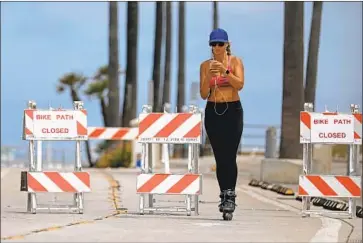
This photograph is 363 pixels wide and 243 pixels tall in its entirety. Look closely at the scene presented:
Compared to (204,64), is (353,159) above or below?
below

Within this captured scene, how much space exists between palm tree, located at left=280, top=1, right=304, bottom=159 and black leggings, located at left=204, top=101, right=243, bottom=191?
1418cm

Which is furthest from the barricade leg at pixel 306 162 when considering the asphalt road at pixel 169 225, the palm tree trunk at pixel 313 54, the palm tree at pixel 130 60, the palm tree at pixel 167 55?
the palm tree at pixel 167 55

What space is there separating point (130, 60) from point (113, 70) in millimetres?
1893

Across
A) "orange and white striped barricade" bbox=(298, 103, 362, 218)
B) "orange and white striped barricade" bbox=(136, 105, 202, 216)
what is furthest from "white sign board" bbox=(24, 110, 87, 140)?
"orange and white striped barricade" bbox=(298, 103, 362, 218)

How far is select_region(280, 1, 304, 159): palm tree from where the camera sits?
87.6 feet

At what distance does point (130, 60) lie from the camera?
145 ft

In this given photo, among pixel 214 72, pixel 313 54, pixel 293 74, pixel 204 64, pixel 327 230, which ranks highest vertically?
pixel 313 54

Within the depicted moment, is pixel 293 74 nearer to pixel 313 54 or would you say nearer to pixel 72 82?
pixel 313 54

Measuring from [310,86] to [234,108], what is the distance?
21.7 meters

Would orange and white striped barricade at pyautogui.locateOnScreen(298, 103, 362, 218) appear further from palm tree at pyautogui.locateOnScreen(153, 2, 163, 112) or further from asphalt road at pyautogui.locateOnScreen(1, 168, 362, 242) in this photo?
palm tree at pyautogui.locateOnScreen(153, 2, 163, 112)

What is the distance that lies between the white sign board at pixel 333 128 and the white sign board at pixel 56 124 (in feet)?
10.2

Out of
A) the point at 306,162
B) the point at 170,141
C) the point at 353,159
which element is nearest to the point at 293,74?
the point at 353,159

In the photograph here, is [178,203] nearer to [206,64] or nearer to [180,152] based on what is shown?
[206,64]

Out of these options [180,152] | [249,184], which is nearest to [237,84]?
[249,184]
